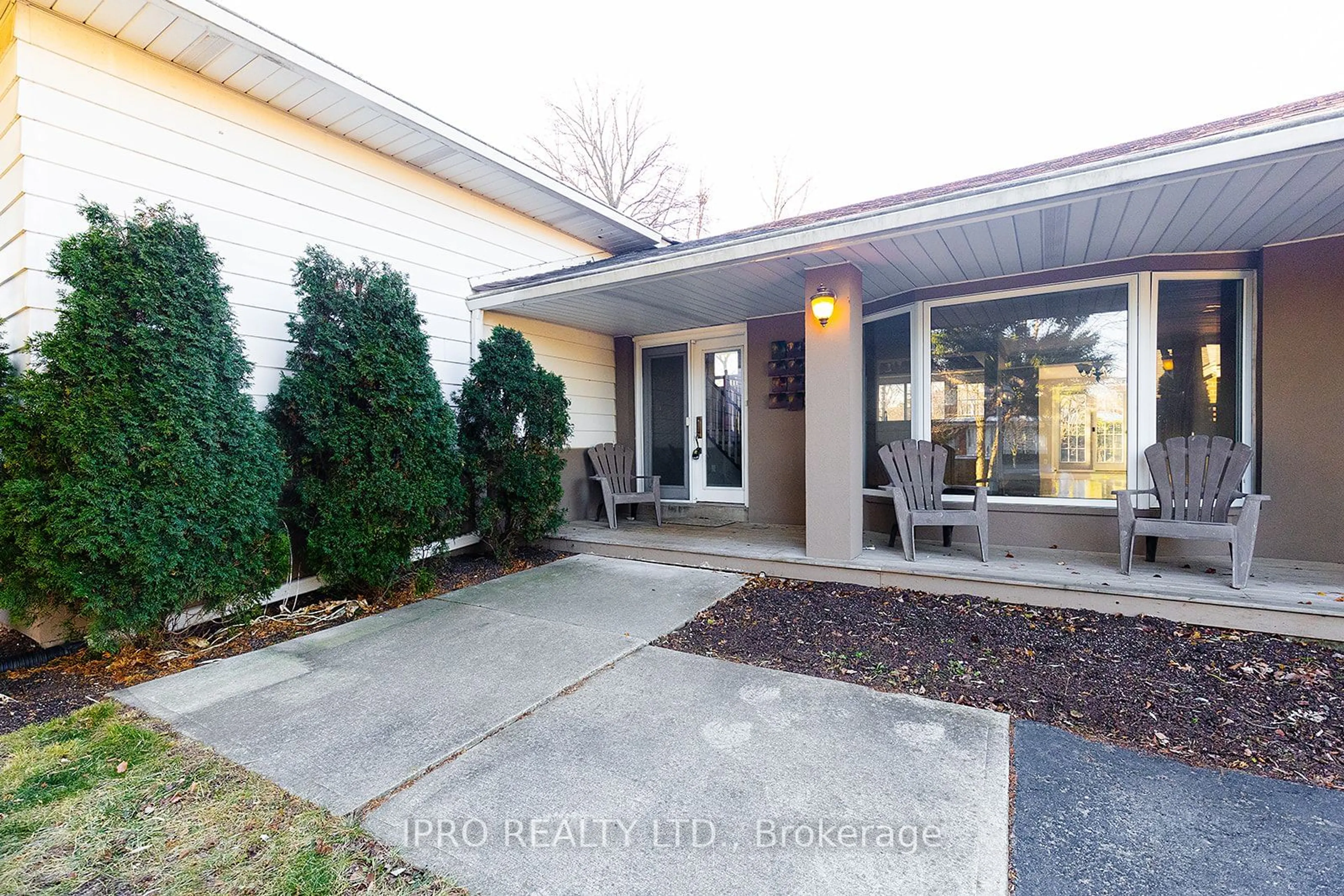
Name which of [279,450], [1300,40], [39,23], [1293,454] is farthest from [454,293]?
[1300,40]

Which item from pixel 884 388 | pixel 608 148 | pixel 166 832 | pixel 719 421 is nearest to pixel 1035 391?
pixel 884 388

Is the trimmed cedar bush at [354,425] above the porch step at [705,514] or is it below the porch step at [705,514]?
above

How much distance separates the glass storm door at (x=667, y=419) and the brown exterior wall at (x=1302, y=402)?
480 centimetres

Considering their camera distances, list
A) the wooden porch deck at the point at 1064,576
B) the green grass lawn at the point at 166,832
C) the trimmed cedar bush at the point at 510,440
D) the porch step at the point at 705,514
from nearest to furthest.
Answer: the green grass lawn at the point at 166,832 < the wooden porch deck at the point at 1064,576 < the trimmed cedar bush at the point at 510,440 < the porch step at the point at 705,514

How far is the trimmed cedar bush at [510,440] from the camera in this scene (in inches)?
199

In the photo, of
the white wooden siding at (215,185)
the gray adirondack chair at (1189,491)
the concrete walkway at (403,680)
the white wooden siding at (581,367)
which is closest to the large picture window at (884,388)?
the gray adirondack chair at (1189,491)

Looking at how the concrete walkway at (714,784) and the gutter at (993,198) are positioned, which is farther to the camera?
the gutter at (993,198)

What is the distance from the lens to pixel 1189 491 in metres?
A: 3.78

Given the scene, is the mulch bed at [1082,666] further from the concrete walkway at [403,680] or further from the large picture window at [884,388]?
the large picture window at [884,388]

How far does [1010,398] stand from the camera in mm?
4793

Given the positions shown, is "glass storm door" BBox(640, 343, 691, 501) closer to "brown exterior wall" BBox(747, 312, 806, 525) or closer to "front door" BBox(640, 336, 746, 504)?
"front door" BBox(640, 336, 746, 504)

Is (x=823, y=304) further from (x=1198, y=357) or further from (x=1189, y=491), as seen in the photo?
(x=1198, y=357)

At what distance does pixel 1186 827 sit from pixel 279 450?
461cm

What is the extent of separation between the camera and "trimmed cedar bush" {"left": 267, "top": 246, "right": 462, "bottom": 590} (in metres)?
3.90
